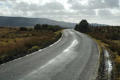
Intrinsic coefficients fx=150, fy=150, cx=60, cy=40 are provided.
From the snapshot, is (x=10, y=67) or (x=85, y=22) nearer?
(x=10, y=67)

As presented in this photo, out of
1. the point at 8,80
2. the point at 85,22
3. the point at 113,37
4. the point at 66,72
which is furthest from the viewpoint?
the point at 85,22

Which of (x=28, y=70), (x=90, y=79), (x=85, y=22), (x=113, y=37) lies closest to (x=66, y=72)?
(x=90, y=79)

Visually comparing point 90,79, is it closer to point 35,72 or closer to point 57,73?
point 57,73

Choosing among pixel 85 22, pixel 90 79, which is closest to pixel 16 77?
pixel 90 79

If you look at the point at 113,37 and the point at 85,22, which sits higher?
the point at 85,22

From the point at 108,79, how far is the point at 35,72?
13.0ft

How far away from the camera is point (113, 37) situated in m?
43.2

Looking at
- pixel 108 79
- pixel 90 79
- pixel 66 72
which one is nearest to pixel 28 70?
pixel 66 72

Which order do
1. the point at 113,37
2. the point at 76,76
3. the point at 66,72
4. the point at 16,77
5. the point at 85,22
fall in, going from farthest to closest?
the point at 85,22, the point at 113,37, the point at 66,72, the point at 76,76, the point at 16,77

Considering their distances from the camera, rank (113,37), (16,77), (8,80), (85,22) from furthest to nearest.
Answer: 1. (85,22)
2. (113,37)
3. (16,77)
4. (8,80)

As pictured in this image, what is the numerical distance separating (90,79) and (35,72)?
305 centimetres

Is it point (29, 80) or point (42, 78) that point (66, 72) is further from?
point (29, 80)

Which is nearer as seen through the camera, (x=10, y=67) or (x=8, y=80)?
(x=8, y=80)

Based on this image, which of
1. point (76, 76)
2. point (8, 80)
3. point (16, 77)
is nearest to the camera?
point (8, 80)
